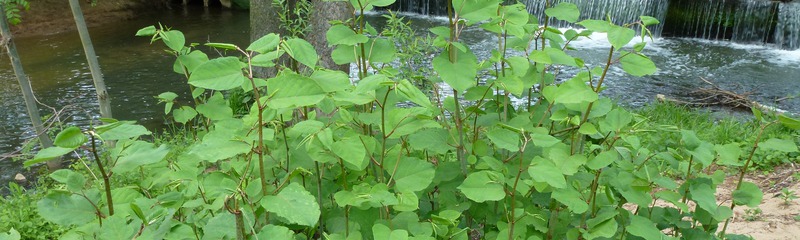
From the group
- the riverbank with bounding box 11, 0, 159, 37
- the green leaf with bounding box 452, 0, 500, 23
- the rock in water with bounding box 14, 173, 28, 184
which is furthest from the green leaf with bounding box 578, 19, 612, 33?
the riverbank with bounding box 11, 0, 159, 37

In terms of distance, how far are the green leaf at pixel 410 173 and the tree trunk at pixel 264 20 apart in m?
4.88

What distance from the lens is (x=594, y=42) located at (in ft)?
34.6

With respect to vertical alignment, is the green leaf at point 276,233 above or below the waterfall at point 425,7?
above

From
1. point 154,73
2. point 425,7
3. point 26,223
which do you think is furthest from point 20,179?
point 425,7

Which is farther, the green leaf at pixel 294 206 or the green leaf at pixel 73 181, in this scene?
the green leaf at pixel 73 181

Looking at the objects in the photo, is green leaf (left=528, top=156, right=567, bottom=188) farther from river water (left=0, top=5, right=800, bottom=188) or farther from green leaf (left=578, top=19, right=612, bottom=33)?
river water (left=0, top=5, right=800, bottom=188)

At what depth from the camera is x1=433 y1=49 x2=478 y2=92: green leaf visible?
60.0 inches

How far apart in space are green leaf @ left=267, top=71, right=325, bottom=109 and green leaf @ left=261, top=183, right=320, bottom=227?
0.15 meters

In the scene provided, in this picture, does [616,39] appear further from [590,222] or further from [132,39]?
[132,39]

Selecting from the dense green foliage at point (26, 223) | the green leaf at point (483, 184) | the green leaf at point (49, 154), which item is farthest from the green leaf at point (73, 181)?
the dense green foliage at point (26, 223)

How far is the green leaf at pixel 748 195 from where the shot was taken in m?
1.74

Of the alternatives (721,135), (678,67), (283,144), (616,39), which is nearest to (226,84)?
(283,144)

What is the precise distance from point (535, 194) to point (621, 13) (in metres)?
10.4

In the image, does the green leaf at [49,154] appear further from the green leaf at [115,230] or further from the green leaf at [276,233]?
the green leaf at [276,233]
